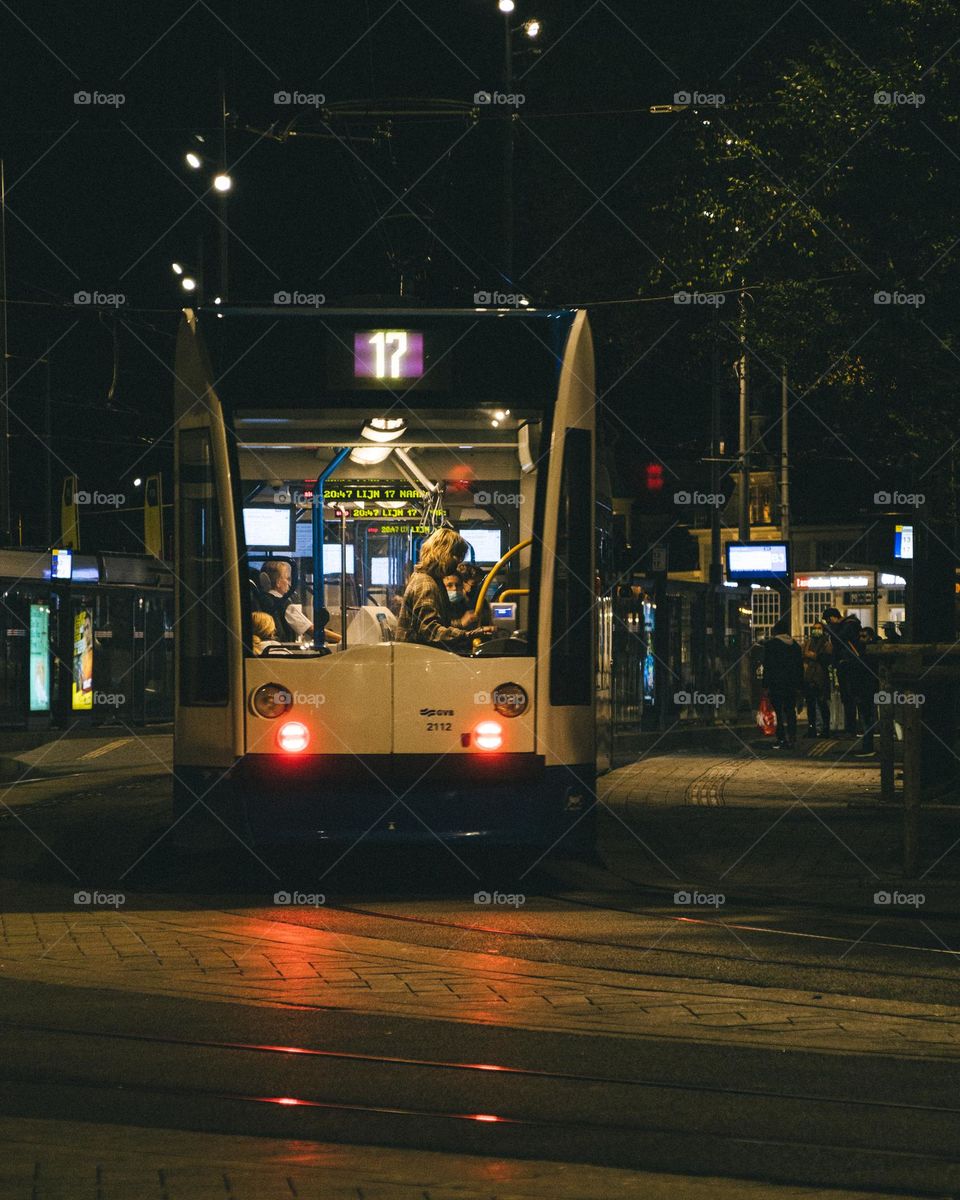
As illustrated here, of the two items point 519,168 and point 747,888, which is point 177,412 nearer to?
point 747,888

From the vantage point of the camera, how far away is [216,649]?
11.1 metres

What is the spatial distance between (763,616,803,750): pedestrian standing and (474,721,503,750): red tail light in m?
14.6

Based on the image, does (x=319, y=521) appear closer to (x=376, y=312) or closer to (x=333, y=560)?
(x=333, y=560)

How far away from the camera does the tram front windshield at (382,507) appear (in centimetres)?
1121

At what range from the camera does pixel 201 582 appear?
36.5 ft

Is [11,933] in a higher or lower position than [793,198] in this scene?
lower

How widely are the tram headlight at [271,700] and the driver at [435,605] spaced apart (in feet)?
2.36

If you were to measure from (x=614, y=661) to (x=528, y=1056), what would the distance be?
63.0 ft

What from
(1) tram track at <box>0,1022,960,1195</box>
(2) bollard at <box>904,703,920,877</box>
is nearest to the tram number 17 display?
(2) bollard at <box>904,703,920,877</box>

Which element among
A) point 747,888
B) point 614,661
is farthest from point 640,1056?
point 614,661

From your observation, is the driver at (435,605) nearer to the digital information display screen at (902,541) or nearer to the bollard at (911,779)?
the bollard at (911,779)

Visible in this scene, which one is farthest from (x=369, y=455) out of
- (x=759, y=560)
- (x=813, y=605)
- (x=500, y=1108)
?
(x=813, y=605)

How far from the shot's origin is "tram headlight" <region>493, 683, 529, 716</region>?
1103 centimetres

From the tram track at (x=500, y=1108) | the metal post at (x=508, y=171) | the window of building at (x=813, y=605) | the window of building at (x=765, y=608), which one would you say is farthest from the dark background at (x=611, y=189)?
the window of building at (x=765, y=608)
